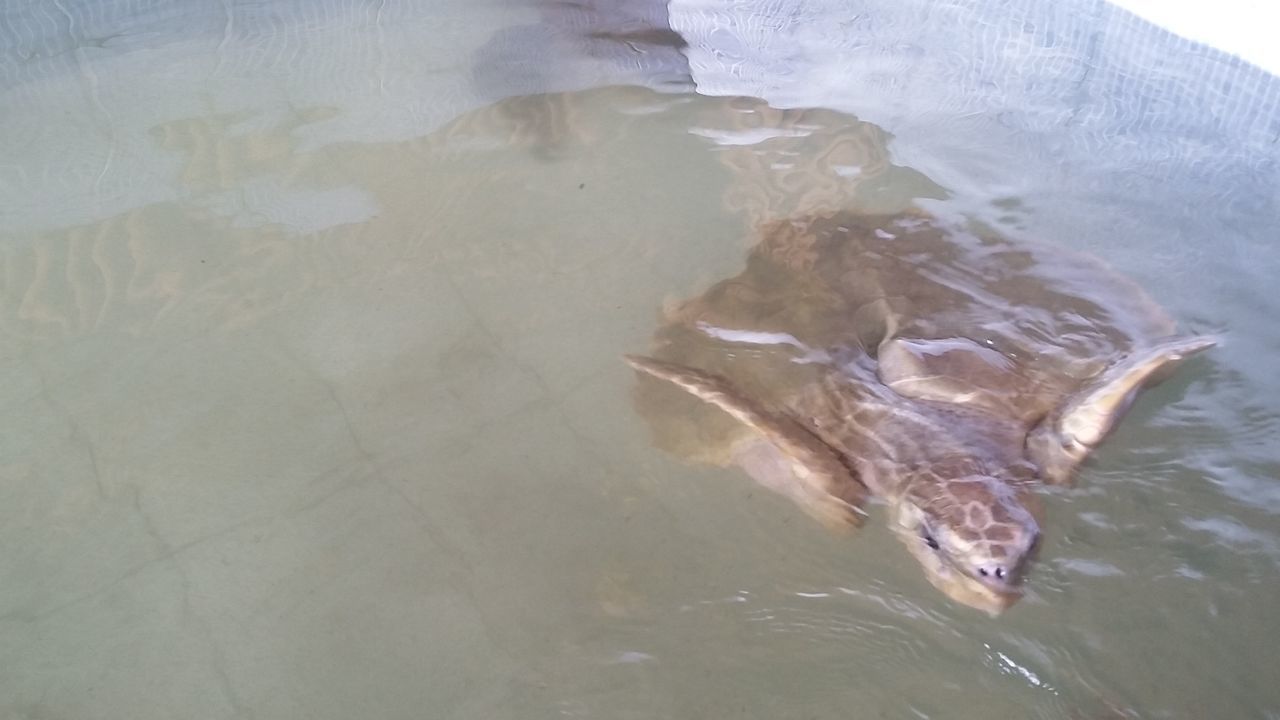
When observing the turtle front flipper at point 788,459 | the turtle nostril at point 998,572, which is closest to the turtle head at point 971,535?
the turtle nostril at point 998,572

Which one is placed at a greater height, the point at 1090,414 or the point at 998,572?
the point at 1090,414

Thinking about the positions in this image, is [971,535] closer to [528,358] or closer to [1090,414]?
[1090,414]

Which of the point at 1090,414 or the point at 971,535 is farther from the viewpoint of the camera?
the point at 1090,414

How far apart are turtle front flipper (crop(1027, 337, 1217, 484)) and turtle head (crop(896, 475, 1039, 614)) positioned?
13 cm

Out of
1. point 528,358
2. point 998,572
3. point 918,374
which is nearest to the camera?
point 998,572

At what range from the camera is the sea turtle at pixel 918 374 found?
5.60ft

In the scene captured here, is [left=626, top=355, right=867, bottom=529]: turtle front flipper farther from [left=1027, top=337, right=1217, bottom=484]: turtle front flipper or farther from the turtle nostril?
[left=1027, top=337, right=1217, bottom=484]: turtle front flipper

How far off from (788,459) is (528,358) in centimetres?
69

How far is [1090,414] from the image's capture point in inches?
69.5

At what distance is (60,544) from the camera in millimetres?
1720

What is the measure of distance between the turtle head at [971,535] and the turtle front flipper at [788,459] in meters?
0.12

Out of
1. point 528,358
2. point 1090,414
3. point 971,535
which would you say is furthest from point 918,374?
point 528,358

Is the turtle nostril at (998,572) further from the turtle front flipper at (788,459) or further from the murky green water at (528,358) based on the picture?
the turtle front flipper at (788,459)

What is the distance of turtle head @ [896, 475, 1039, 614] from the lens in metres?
1.57
